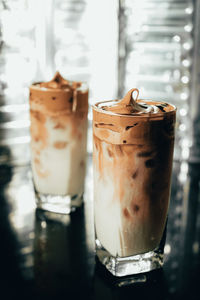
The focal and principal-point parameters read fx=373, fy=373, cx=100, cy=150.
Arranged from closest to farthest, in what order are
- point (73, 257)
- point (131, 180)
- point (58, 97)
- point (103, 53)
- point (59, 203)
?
point (131, 180) → point (73, 257) → point (58, 97) → point (59, 203) → point (103, 53)

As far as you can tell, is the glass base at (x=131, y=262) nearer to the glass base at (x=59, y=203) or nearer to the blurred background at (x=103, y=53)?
the glass base at (x=59, y=203)

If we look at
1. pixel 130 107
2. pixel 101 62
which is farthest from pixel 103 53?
pixel 130 107

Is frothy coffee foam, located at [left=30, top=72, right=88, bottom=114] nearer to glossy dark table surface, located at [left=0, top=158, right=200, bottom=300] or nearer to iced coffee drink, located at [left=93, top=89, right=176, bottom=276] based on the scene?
iced coffee drink, located at [left=93, top=89, right=176, bottom=276]

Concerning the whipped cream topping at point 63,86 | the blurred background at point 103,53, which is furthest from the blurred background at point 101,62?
the whipped cream topping at point 63,86

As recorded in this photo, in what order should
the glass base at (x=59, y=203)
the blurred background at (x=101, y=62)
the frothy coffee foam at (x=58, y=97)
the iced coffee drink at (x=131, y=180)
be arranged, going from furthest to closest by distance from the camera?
the blurred background at (x=101, y=62), the glass base at (x=59, y=203), the frothy coffee foam at (x=58, y=97), the iced coffee drink at (x=131, y=180)

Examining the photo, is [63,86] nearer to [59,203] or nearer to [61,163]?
[61,163]

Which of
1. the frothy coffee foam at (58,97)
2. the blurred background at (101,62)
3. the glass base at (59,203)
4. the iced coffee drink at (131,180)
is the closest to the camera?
the iced coffee drink at (131,180)
